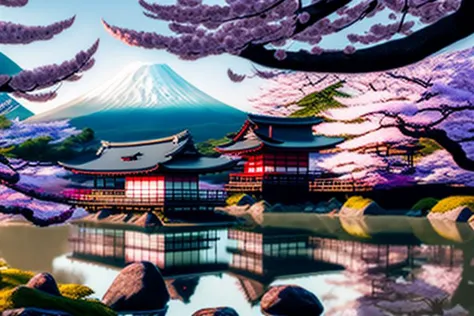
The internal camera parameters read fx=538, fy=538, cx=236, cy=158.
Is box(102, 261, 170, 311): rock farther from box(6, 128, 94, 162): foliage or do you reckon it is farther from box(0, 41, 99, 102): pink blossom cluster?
box(6, 128, 94, 162): foliage

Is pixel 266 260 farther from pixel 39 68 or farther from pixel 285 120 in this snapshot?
pixel 285 120

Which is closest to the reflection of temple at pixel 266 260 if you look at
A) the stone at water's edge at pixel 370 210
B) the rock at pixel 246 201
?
the stone at water's edge at pixel 370 210

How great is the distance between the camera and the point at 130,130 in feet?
267

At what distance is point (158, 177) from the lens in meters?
30.6

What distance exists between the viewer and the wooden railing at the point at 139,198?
1115 inches

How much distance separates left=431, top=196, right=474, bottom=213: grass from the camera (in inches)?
1067

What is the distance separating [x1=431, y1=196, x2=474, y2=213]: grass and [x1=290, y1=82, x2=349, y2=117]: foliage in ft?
47.5

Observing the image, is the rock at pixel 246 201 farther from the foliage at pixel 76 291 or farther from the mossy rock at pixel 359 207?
the foliage at pixel 76 291

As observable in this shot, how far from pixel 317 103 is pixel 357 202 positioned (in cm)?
1376

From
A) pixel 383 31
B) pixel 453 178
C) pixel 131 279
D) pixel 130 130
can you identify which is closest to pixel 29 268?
pixel 131 279

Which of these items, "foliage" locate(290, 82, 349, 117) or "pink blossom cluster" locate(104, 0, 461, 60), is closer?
"pink blossom cluster" locate(104, 0, 461, 60)

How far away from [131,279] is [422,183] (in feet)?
80.3

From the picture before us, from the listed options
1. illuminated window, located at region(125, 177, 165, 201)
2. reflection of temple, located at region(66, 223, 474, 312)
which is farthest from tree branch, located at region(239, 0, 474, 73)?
illuminated window, located at region(125, 177, 165, 201)

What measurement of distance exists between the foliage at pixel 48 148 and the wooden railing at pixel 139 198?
8864 millimetres
